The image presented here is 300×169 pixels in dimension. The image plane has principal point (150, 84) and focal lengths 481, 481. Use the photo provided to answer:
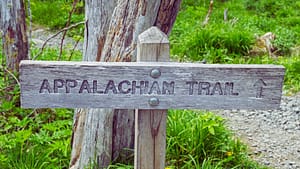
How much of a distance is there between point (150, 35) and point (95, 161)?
4.78 feet

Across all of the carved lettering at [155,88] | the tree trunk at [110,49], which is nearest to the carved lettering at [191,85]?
the carved lettering at [155,88]

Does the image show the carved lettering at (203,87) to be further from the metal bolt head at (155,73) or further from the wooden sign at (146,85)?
the metal bolt head at (155,73)

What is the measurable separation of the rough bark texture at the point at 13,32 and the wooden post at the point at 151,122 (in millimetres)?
3032

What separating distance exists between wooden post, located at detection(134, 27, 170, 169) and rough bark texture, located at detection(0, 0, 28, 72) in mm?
3032

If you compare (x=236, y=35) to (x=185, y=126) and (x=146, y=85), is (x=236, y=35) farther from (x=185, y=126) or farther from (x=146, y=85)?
(x=146, y=85)

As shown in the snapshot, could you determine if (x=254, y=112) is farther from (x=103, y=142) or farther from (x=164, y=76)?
(x=164, y=76)

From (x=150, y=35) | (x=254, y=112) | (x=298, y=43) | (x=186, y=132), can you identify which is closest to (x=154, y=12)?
(x=150, y=35)

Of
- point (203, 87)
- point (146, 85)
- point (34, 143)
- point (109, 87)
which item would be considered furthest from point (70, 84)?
point (34, 143)

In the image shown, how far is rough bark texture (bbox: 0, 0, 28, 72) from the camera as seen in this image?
4922 mm

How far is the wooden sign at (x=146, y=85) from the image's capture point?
1963mm

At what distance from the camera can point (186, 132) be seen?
401 cm

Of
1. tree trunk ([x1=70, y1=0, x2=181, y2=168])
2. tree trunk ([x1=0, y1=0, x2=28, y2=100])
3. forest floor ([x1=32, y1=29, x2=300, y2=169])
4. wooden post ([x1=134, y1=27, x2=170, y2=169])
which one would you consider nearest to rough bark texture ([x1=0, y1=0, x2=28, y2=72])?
tree trunk ([x1=0, y1=0, x2=28, y2=100])

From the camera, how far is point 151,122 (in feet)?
7.24

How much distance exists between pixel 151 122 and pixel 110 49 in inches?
41.3
